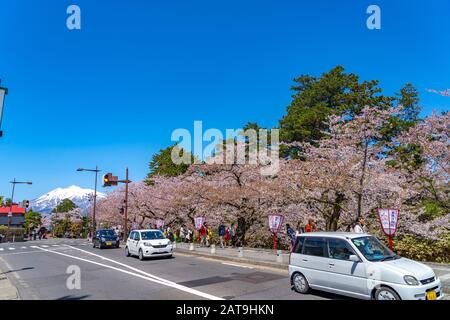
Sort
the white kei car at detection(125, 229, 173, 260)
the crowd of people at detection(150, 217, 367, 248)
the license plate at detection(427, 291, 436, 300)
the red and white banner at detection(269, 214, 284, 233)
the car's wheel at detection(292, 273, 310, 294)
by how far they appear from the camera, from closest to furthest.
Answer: the license plate at detection(427, 291, 436, 300), the car's wheel at detection(292, 273, 310, 294), the red and white banner at detection(269, 214, 284, 233), the white kei car at detection(125, 229, 173, 260), the crowd of people at detection(150, 217, 367, 248)

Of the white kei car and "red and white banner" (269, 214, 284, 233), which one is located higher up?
"red and white banner" (269, 214, 284, 233)

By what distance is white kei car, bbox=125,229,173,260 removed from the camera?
1794 centimetres

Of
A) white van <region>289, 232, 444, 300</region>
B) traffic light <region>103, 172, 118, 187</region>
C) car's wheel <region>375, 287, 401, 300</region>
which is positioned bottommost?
car's wheel <region>375, 287, 401, 300</region>

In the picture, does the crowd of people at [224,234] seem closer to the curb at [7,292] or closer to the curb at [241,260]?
the curb at [241,260]

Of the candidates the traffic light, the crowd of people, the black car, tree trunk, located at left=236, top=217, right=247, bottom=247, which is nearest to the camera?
the crowd of people

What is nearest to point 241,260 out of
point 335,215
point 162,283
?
point 335,215

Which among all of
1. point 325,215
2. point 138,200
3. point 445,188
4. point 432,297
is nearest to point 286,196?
point 325,215

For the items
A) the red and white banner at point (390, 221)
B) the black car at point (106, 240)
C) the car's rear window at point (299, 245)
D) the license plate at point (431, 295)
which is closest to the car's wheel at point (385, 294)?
the license plate at point (431, 295)

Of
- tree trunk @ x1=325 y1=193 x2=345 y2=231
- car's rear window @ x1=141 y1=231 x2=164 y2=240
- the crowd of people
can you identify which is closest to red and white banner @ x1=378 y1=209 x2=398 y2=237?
the crowd of people

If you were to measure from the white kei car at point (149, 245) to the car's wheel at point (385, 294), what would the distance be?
519 inches

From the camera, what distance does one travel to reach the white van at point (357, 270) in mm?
6855

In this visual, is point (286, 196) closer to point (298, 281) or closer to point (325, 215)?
point (325, 215)

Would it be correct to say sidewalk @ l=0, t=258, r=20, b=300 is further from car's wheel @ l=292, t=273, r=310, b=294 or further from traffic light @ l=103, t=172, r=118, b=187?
traffic light @ l=103, t=172, r=118, b=187

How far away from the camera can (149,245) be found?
18000 mm
